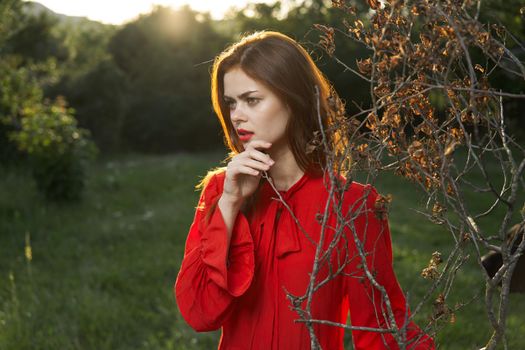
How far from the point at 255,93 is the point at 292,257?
2.00ft

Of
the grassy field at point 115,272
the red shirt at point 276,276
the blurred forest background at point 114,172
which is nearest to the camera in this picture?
the red shirt at point 276,276

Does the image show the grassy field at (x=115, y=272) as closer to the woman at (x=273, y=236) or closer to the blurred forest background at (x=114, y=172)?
the blurred forest background at (x=114, y=172)

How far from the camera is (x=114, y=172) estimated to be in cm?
1755

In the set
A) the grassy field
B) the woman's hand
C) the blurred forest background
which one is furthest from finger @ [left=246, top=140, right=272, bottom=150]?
the grassy field

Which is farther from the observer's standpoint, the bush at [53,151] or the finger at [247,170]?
the bush at [53,151]

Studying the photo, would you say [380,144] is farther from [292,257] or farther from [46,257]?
[46,257]

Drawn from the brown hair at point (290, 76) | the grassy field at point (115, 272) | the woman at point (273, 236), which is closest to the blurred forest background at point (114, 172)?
the grassy field at point (115, 272)

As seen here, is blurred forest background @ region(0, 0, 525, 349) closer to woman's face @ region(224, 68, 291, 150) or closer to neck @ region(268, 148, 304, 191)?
woman's face @ region(224, 68, 291, 150)

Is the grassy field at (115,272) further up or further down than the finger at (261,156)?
further down

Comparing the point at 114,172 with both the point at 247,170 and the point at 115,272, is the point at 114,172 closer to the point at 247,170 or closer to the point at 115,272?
the point at 115,272

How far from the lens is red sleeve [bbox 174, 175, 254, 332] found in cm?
231

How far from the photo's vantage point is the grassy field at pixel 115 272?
522 cm

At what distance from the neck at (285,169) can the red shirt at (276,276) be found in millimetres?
42

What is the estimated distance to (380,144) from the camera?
164 centimetres
